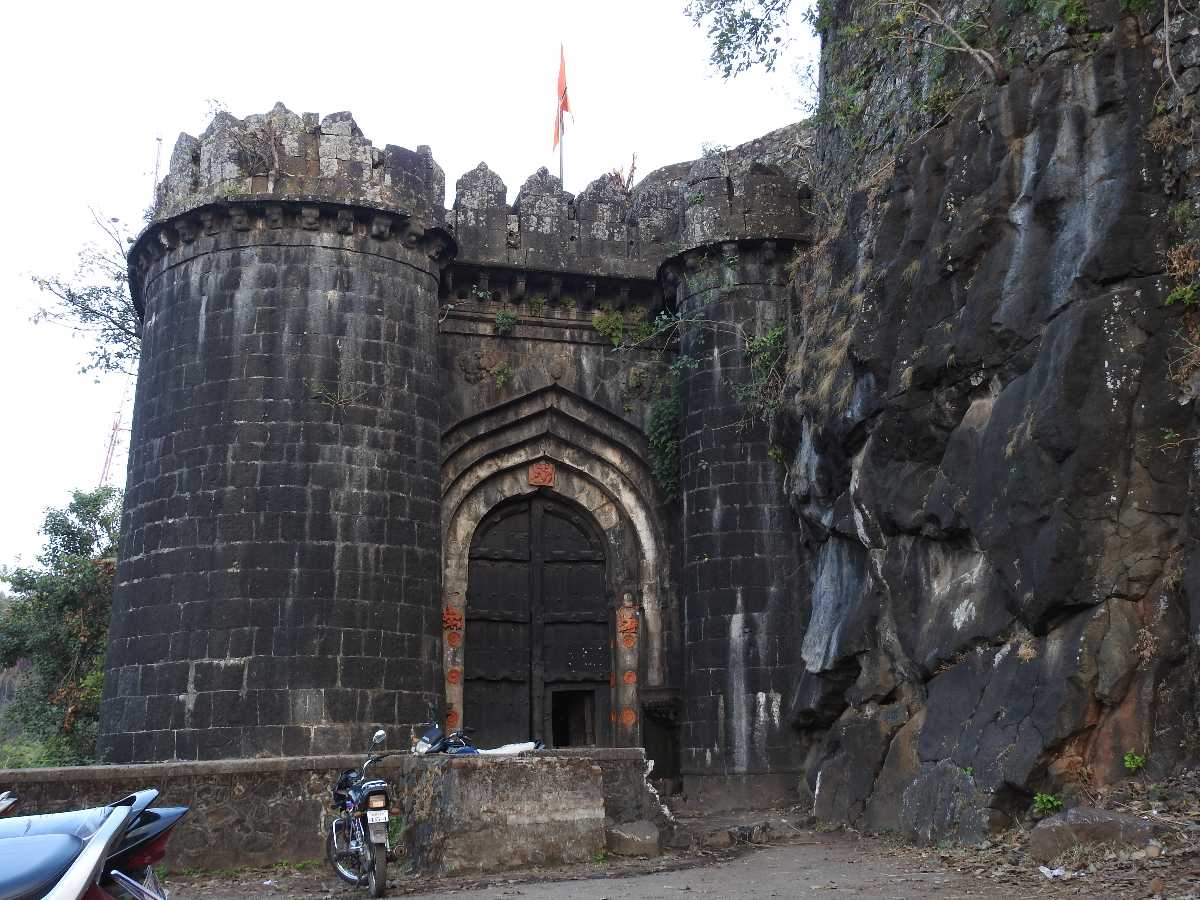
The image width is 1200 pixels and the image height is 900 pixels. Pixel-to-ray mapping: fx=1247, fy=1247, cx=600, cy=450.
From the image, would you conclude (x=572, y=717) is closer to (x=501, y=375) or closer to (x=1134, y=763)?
(x=501, y=375)

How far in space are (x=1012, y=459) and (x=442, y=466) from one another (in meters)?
8.82

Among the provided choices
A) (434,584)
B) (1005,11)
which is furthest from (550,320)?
(1005,11)

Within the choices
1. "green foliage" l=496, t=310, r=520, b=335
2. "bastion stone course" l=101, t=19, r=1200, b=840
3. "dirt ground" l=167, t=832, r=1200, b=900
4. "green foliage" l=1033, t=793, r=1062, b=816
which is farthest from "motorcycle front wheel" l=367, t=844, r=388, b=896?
"green foliage" l=496, t=310, r=520, b=335

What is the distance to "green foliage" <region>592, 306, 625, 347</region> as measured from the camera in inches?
676

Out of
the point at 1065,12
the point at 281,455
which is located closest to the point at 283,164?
the point at 281,455

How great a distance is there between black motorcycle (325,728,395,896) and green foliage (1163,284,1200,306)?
6.35m

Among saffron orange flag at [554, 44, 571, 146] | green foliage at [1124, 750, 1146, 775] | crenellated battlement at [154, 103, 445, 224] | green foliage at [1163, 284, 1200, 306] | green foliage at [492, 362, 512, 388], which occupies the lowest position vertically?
green foliage at [1124, 750, 1146, 775]

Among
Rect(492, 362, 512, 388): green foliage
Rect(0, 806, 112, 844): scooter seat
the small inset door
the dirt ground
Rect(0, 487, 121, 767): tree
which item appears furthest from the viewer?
Rect(0, 487, 121, 767): tree

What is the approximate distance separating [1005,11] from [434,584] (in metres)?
8.44

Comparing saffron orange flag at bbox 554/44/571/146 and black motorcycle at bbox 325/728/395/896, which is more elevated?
saffron orange flag at bbox 554/44/571/146

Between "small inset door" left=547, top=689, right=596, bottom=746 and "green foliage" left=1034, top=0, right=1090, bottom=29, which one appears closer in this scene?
"green foliage" left=1034, top=0, right=1090, bottom=29

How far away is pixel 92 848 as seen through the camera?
3473mm

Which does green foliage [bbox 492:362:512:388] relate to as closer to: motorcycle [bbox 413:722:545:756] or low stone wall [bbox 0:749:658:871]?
low stone wall [bbox 0:749:658:871]

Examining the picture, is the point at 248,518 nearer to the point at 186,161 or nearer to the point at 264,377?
the point at 264,377
